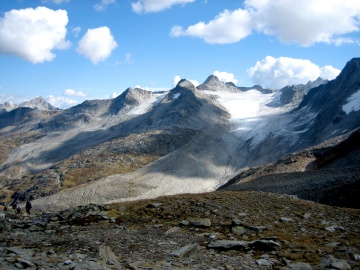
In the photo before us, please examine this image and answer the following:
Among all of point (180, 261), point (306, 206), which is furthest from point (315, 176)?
point (180, 261)

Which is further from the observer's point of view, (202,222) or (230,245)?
(202,222)

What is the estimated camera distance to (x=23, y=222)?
2314 centimetres

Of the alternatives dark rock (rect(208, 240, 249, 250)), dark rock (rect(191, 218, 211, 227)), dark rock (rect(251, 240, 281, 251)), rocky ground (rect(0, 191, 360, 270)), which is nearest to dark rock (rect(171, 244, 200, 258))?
rocky ground (rect(0, 191, 360, 270))

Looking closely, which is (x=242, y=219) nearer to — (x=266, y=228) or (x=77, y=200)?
(x=266, y=228)

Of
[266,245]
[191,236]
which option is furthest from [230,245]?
[191,236]

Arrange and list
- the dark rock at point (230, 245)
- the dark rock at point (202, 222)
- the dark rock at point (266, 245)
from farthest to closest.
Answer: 1. the dark rock at point (202, 222)
2. the dark rock at point (230, 245)
3. the dark rock at point (266, 245)

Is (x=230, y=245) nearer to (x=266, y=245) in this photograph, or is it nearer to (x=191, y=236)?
(x=266, y=245)

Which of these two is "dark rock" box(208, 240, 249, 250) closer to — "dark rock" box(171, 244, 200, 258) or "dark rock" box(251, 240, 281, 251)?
"dark rock" box(251, 240, 281, 251)

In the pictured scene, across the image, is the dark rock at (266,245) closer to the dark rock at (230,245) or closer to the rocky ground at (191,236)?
the rocky ground at (191,236)

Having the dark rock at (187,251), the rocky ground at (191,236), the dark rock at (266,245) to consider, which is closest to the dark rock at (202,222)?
the rocky ground at (191,236)

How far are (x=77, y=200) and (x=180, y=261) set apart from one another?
455 feet

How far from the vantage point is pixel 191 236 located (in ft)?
61.7

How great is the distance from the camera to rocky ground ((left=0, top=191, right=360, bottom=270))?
14070mm

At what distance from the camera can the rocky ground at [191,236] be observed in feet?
46.2
